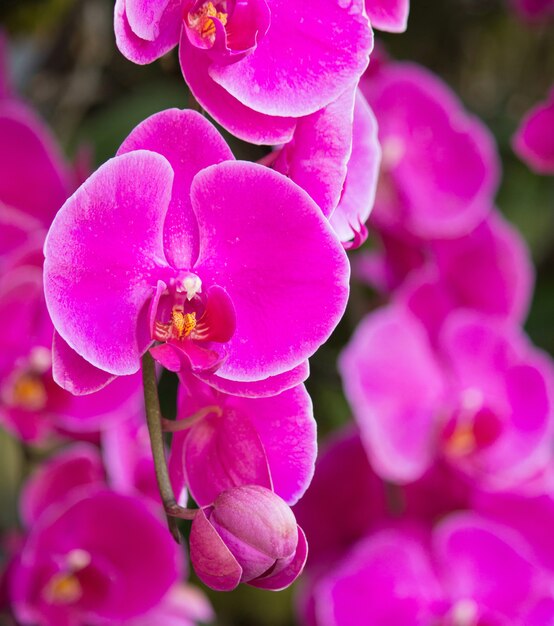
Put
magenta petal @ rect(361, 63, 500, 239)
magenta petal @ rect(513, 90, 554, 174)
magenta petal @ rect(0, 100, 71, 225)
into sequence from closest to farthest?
magenta petal @ rect(513, 90, 554, 174) < magenta petal @ rect(0, 100, 71, 225) < magenta petal @ rect(361, 63, 500, 239)

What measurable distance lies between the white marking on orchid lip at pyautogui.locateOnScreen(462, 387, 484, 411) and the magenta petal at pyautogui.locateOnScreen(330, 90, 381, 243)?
41 cm

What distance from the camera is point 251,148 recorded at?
0.57 m

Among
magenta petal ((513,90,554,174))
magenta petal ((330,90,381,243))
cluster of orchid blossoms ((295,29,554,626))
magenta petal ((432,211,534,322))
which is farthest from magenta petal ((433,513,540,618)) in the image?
magenta petal ((330,90,381,243))

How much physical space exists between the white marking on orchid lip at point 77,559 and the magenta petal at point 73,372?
29cm

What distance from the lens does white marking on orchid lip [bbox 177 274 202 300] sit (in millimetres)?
314

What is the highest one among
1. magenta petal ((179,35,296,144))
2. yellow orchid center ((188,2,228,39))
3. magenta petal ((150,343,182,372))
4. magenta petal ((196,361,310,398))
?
yellow orchid center ((188,2,228,39))

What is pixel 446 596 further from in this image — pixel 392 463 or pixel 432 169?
pixel 432 169

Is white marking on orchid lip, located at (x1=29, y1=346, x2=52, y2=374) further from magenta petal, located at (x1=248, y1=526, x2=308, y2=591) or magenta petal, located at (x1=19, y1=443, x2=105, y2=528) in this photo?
magenta petal, located at (x1=248, y1=526, x2=308, y2=591)

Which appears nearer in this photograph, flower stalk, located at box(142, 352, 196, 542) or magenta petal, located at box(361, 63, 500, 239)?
flower stalk, located at box(142, 352, 196, 542)

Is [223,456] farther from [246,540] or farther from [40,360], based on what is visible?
[40,360]

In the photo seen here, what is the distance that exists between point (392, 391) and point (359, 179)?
1.25 feet

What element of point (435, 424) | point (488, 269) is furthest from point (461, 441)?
point (488, 269)

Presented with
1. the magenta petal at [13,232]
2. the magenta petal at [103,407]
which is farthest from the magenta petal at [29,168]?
the magenta petal at [103,407]

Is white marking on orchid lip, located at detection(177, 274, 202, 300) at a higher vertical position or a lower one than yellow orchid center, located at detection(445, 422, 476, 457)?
higher
